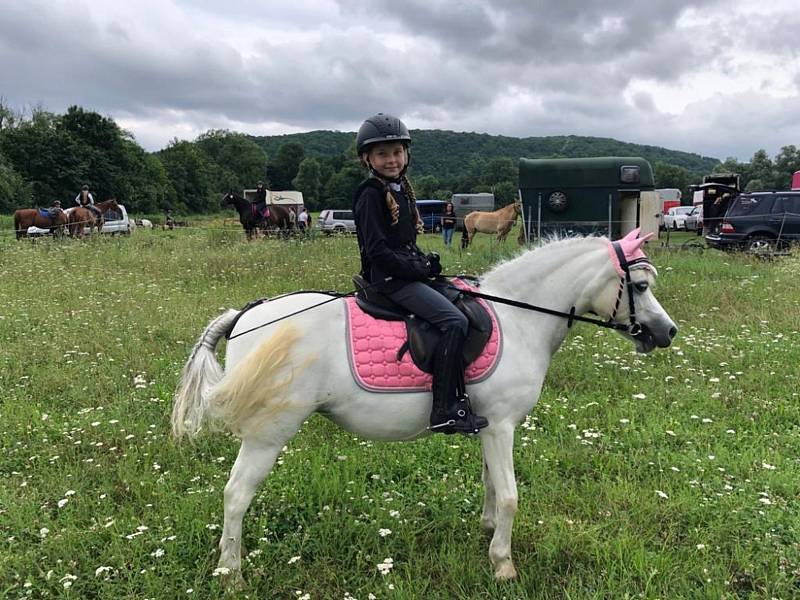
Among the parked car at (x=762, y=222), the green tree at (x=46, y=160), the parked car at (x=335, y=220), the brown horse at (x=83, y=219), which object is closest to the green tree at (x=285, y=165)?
the green tree at (x=46, y=160)

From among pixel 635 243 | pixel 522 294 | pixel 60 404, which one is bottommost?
pixel 60 404

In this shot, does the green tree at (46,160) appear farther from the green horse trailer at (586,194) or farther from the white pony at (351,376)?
the white pony at (351,376)

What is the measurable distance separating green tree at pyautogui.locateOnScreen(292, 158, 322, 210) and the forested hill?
12797 mm

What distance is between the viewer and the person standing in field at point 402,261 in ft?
10.5

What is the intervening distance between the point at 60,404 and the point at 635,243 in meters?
5.83

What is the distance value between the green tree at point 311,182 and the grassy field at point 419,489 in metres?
88.9

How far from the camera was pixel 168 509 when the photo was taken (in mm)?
3875

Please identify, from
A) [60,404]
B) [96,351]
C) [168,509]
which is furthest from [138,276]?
[168,509]

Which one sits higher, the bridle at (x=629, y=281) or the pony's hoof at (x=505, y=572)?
the bridle at (x=629, y=281)

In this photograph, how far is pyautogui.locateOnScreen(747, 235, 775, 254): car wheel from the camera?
50.8 ft

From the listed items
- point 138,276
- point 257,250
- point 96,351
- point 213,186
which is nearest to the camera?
point 96,351

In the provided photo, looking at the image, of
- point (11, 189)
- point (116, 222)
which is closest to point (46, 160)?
point (11, 189)

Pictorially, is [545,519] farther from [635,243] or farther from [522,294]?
[635,243]

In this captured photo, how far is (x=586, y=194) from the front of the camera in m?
19.1
